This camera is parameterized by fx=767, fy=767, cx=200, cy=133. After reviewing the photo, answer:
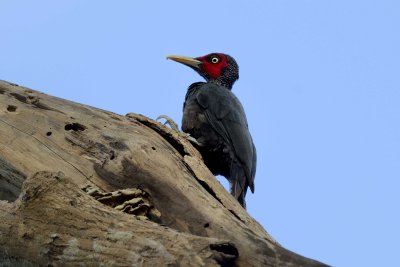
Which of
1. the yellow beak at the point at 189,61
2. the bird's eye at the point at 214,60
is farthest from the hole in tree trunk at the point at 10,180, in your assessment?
the bird's eye at the point at 214,60

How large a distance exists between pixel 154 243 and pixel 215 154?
10.7ft

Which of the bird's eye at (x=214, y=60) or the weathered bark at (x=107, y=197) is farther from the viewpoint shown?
the bird's eye at (x=214, y=60)

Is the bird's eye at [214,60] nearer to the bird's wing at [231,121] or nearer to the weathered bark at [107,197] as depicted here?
the bird's wing at [231,121]

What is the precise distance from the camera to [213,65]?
838 cm

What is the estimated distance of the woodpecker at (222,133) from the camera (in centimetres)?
624

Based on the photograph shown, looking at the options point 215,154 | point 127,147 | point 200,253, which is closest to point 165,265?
point 200,253

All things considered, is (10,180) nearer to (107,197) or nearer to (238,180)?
(107,197)

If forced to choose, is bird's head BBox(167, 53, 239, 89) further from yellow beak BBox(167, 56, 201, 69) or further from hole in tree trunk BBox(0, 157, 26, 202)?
hole in tree trunk BBox(0, 157, 26, 202)

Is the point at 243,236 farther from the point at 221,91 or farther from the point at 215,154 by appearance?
the point at 221,91

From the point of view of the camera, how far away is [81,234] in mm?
3338

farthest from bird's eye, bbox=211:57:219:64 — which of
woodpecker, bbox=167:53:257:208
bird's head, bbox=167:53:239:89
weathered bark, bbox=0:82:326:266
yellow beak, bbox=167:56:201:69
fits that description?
weathered bark, bbox=0:82:326:266

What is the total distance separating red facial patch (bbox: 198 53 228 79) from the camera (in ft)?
27.3

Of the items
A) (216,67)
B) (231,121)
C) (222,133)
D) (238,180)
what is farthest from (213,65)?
(238,180)

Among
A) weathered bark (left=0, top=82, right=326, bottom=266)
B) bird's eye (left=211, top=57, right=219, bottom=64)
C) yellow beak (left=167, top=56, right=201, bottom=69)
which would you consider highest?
bird's eye (left=211, top=57, right=219, bottom=64)
